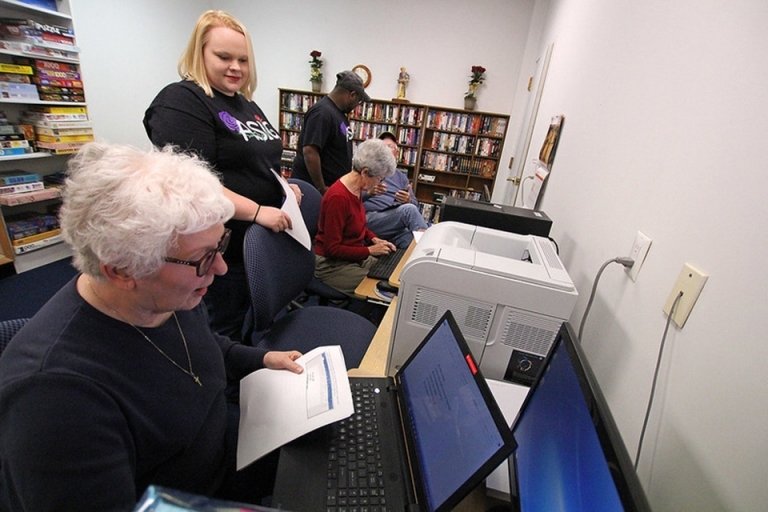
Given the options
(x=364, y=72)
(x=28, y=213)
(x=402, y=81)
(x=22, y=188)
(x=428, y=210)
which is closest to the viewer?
(x=22, y=188)

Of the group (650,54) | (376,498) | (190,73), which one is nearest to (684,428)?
(376,498)

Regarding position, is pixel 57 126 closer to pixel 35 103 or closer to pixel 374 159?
pixel 35 103

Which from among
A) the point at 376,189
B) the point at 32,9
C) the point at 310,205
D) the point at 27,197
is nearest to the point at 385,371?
the point at 310,205

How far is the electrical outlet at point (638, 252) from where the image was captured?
0.89 metres

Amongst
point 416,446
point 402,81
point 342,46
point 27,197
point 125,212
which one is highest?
point 342,46

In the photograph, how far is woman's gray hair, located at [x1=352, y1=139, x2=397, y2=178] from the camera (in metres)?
1.91

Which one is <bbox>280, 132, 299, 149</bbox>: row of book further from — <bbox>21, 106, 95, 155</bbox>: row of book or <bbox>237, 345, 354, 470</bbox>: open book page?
<bbox>237, 345, 354, 470</bbox>: open book page

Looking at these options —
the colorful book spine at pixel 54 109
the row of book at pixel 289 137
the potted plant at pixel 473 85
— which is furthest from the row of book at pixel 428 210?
the colorful book spine at pixel 54 109

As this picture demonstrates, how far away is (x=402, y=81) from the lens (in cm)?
431

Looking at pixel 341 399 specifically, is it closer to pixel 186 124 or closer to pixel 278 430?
pixel 278 430

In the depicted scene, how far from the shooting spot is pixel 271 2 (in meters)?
4.36

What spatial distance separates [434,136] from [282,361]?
4.04 metres

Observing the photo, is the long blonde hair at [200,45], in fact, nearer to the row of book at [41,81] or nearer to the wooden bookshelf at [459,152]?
the row of book at [41,81]

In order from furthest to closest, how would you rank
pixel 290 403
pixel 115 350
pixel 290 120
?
1. pixel 290 120
2. pixel 290 403
3. pixel 115 350
